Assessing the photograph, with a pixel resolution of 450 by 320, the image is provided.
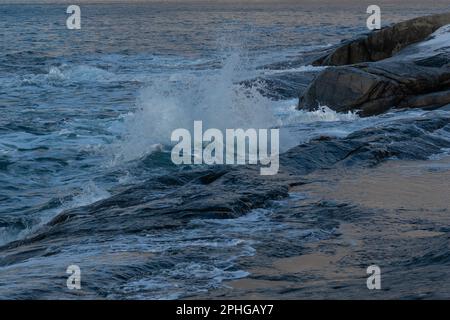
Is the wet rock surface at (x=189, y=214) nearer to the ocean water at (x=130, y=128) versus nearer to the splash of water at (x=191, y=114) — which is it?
the ocean water at (x=130, y=128)

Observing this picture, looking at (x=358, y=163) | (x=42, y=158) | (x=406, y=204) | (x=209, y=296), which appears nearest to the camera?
(x=209, y=296)

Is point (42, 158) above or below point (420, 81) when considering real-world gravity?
below

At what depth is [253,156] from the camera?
12.9m

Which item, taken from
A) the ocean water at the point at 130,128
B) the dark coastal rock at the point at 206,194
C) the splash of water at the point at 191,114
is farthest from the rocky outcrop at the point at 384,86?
the dark coastal rock at the point at 206,194

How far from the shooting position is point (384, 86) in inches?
634

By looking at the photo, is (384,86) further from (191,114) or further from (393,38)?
(393,38)

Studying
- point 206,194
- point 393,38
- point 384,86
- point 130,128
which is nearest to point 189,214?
point 206,194

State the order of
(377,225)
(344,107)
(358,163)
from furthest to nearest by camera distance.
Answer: (344,107)
(358,163)
(377,225)

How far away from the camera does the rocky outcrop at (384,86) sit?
15984mm

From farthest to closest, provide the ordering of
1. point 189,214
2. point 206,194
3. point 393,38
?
point 393,38
point 206,194
point 189,214

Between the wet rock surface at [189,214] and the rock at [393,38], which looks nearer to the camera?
the wet rock surface at [189,214]

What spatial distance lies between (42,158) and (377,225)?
8.41 m
